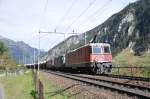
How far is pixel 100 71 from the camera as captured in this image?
1670 inches

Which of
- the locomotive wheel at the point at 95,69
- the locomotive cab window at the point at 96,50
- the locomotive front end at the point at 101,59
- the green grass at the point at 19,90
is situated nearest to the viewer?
the green grass at the point at 19,90

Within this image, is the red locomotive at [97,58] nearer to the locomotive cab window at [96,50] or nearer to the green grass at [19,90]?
the locomotive cab window at [96,50]

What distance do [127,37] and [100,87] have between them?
171 m

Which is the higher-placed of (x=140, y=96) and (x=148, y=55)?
(x=148, y=55)

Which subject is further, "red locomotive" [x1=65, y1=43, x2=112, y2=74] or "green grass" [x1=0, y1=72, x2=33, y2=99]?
"red locomotive" [x1=65, y1=43, x2=112, y2=74]

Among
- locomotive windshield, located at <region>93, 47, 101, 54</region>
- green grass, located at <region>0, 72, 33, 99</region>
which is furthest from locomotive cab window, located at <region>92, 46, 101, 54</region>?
green grass, located at <region>0, 72, 33, 99</region>

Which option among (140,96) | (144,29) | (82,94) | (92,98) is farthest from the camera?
(144,29)

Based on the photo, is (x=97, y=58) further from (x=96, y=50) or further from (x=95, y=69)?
(x=95, y=69)

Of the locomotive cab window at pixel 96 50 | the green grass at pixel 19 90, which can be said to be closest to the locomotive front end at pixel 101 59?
the locomotive cab window at pixel 96 50

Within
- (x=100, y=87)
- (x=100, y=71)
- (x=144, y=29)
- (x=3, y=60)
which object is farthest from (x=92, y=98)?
(x=144, y=29)

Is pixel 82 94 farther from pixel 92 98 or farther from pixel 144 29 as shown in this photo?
pixel 144 29

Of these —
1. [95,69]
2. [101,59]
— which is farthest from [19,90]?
[101,59]

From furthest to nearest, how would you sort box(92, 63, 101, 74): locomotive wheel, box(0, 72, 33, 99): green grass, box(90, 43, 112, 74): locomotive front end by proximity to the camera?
box(90, 43, 112, 74): locomotive front end, box(92, 63, 101, 74): locomotive wheel, box(0, 72, 33, 99): green grass

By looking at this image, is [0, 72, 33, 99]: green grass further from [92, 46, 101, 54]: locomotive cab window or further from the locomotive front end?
[92, 46, 101, 54]: locomotive cab window
